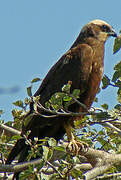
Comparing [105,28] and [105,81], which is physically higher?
[105,28]

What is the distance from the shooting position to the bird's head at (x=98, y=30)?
5.41 meters

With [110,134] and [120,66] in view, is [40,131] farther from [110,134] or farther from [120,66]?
[120,66]

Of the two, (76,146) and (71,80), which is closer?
(76,146)

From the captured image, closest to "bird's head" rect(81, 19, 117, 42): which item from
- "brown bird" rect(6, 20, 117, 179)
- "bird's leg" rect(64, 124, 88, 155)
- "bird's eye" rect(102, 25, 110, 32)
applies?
"bird's eye" rect(102, 25, 110, 32)

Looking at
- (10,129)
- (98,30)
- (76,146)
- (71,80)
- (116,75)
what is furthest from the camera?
(98,30)

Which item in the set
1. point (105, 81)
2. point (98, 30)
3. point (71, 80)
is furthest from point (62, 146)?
point (98, 30)

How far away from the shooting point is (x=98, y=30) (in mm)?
5504

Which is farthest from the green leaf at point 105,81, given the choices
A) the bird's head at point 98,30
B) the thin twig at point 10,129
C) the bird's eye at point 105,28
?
the bird's eye at point 105,28

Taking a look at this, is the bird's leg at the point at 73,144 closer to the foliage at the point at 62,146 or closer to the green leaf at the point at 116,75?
the foliage at the point at 62,146

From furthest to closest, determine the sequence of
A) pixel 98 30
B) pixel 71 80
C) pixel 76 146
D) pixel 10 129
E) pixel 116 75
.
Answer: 1. pixel 98 30
2. pixel 71 80
3. pixel 76 146
4. pixel 10 129
5. pixel 116 75

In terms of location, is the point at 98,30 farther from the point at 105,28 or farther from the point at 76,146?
the point at 76,146

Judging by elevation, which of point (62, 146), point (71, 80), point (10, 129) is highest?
point (71, 80)

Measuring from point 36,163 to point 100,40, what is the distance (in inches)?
84.6

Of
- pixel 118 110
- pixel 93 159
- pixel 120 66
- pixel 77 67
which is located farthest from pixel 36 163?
pixel 77 67
